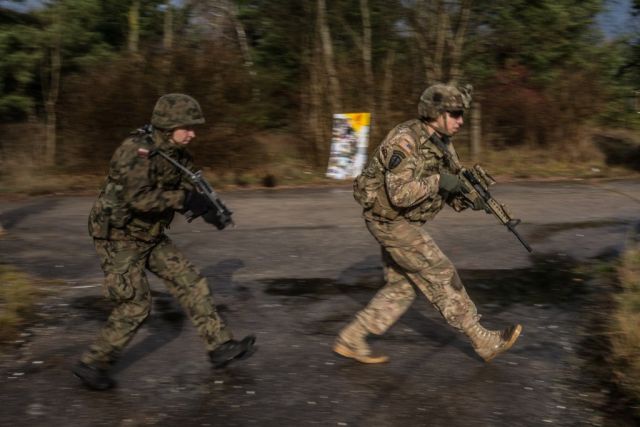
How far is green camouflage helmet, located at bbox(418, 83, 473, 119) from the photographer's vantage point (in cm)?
473

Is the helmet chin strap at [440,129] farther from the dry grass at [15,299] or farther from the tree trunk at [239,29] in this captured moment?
the tree trunk at [239,29]

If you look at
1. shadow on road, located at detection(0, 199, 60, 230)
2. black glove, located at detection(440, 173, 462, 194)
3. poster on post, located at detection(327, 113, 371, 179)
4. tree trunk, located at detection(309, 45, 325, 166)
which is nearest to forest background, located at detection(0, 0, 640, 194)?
tree trunk, located at detection(309, 45, 325, 166)

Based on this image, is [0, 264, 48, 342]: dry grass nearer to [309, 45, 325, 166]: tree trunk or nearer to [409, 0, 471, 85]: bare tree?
[309, 45, 325, 166]: tree trunk

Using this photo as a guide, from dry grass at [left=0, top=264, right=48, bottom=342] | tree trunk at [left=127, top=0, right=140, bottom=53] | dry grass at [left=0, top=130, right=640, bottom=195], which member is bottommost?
dry grass at [left=0, top=130, right=640, bottom=195]

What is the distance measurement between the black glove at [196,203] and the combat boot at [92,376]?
3.63ft

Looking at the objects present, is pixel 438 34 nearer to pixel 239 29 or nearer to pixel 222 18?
pixel 239 29

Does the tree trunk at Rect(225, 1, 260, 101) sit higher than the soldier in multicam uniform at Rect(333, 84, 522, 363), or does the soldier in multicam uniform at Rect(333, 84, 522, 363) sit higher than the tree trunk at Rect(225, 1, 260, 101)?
the soldier in multicam uniform at Rect(333, 84, 522, 363)

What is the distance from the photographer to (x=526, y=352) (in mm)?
5449

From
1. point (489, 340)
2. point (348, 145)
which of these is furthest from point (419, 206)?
point (348, 145)

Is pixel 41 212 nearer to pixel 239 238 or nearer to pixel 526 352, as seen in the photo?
pixel 239 238

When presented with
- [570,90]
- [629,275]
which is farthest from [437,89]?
[570,90]

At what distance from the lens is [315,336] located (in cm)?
579

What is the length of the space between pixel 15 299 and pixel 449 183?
367cm

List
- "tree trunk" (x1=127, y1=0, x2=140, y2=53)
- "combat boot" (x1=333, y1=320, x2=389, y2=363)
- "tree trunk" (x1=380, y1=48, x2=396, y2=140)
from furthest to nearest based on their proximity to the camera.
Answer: "tree trunk" (x1=127, y1=0, x2=140, y2=53)
"tree trunk" (x1=380, y1=48, x2=396, y2=140)
"combat boot" (x1=333, y1=320, x2=389, y2=363)
